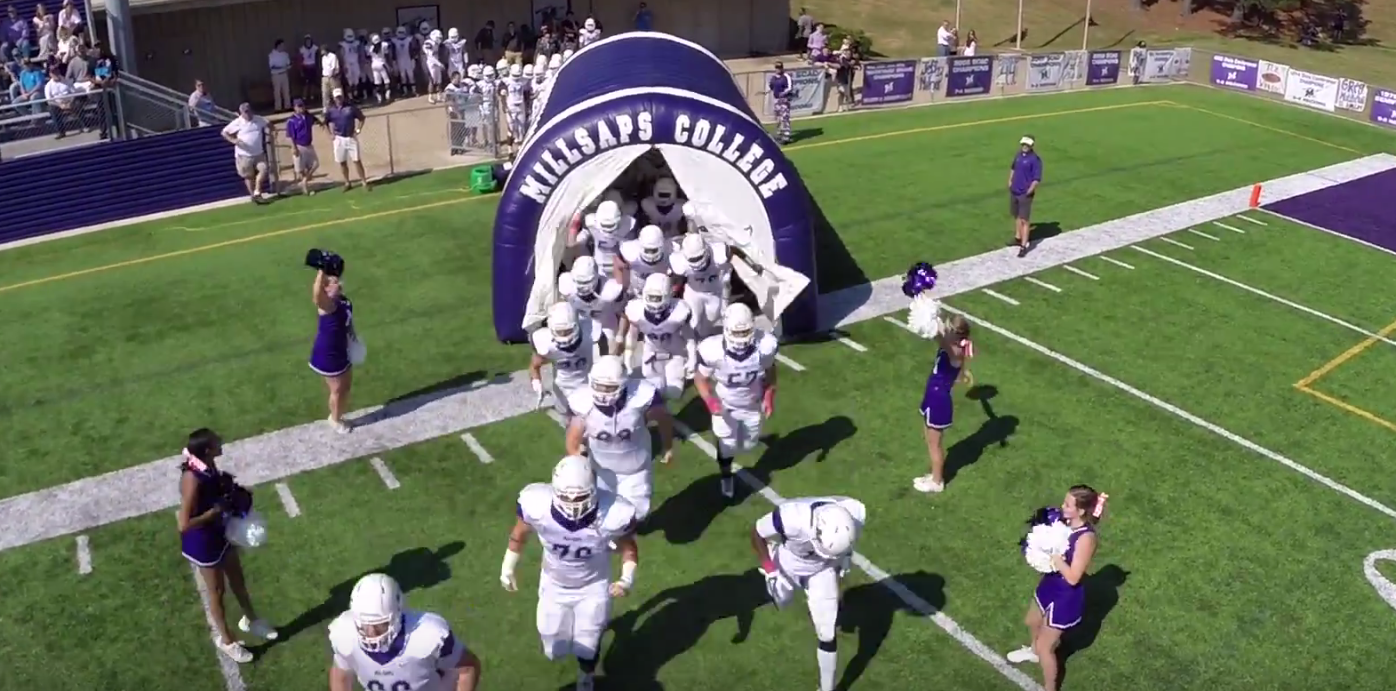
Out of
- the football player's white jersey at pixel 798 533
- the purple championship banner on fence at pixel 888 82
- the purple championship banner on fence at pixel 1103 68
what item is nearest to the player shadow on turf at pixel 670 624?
the football player's white jersey at pixel 798 533

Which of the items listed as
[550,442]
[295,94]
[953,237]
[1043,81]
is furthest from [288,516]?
[1043,81]

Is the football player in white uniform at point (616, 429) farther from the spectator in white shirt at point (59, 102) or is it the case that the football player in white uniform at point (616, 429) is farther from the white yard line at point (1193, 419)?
the spectator in white shirt at point (59, 102)

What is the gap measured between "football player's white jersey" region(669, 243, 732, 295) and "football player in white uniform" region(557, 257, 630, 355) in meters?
0.60

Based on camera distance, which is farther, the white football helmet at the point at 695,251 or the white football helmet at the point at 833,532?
the white football helmet at the point at 695,251

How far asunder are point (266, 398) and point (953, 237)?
979 cm

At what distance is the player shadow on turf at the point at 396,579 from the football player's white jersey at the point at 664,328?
8.21 feet

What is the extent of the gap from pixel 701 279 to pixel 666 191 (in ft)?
7.37

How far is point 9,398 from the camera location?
11.6m

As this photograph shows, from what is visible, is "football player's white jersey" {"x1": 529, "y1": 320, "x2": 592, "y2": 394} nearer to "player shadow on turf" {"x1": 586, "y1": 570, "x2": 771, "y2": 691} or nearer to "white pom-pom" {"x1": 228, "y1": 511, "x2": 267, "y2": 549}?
"player shadow on turf" {"x1": 586, "y1": 570, "x2": 771, "y2": 691}

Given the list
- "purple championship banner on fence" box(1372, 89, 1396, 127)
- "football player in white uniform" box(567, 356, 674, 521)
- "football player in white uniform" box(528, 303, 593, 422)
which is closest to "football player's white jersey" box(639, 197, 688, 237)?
"football player in white uniform" box(528, 303, 593, 422)

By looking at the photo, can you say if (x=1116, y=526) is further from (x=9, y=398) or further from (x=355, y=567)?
(x=9, y=398)

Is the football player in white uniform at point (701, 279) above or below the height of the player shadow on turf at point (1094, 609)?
above

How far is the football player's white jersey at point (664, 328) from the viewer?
33.7 feet

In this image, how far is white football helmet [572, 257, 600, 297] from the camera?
1072 centimetres
